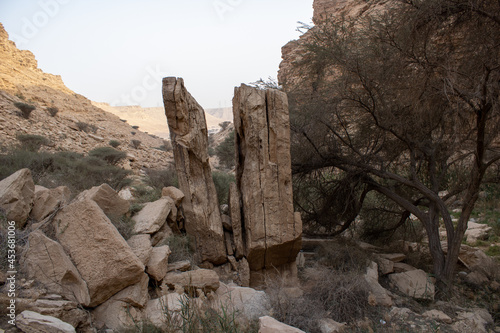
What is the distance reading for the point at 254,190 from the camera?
5.43m

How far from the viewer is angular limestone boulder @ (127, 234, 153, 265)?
432 centimetres

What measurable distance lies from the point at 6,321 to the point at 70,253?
1.05m

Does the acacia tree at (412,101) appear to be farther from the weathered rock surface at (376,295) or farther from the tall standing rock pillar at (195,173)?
the tall standing rock pillar at (195,173)

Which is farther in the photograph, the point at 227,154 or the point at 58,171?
the point at 227,154

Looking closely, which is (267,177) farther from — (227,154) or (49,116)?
(49,116)

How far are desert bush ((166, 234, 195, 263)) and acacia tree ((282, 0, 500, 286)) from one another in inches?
124

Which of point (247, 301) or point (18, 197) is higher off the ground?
point (18, 197)

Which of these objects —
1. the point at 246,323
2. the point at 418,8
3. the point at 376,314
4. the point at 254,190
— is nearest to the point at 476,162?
the point at 418,8

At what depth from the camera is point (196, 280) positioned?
439 cm

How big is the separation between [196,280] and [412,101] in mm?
5108

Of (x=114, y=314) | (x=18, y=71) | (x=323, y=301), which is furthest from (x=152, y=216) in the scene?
(x=18, y=71)

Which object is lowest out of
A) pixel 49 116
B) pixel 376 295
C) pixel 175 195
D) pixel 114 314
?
pixel 376 295

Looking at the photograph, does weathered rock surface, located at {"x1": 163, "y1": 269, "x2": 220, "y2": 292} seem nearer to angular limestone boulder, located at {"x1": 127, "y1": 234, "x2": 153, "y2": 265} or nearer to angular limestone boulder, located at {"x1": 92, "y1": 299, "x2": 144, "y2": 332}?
angular limestone boulder, located at {"x1": 127, "y1": 234, "x2": 153, "y2": 265}

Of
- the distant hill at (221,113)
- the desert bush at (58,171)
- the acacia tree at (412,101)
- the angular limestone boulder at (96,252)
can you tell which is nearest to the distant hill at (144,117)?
the distant hill at (221,113)
